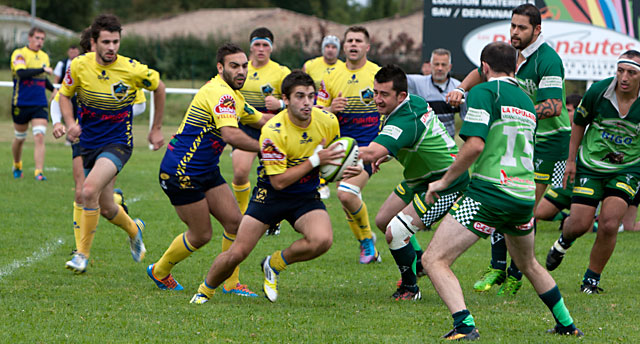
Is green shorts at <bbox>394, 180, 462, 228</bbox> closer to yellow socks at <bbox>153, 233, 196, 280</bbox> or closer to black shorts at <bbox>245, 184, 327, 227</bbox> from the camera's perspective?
black shorts at <bbox>245, 184, 327, 227</bbox>

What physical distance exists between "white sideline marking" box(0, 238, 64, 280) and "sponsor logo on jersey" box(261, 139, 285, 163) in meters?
2.94

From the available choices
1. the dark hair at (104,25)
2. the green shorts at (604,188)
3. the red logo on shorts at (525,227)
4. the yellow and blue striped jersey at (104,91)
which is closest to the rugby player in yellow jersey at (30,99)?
the yellow and blue striped jersey at (104,91)

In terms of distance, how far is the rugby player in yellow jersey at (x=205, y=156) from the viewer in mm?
6617

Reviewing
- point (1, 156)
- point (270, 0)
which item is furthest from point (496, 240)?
point (270, 0)

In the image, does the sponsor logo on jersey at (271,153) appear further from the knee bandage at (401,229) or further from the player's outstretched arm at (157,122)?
the player's outstretched arm at (157,122)

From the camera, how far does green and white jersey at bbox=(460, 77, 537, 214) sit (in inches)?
209

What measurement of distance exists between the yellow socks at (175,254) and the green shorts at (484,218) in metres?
2.59

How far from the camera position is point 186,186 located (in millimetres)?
6719

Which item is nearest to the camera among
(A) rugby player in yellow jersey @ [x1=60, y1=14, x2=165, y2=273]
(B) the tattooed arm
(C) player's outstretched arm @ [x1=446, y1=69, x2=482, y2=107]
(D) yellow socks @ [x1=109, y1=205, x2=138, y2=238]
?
(C) player's outstretched arm @ [x1=446, y1=69, x2=482, y2=107]

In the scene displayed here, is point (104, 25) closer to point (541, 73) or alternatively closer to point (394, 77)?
point (394, 77)

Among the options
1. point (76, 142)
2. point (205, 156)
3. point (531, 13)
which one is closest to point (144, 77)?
point (76, 142)

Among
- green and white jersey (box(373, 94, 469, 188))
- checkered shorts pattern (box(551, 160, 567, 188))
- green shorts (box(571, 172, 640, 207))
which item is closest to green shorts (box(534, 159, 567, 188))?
checkered shorts pattern (box(551, 160, 567, 188))

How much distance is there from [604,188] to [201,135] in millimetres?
3709

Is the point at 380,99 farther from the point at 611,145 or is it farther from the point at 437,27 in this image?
the point at 437,27
